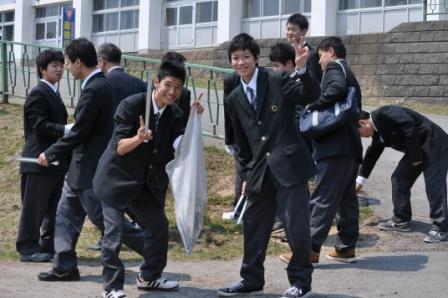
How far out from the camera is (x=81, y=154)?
594cm

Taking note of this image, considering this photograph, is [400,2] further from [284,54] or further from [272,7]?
[284,54]

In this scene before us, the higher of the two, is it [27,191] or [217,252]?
[27,191]

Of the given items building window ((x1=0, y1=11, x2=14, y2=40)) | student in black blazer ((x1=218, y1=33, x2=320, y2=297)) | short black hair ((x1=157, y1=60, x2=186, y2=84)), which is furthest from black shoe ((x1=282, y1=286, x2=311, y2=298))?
building window ((x1=0, y1=11, x2=14, y2=40))

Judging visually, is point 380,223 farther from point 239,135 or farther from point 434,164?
point 239,135

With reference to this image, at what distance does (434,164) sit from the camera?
741cm

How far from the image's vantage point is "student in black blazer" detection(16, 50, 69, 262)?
6742mm

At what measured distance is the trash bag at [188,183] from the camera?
5434 mm

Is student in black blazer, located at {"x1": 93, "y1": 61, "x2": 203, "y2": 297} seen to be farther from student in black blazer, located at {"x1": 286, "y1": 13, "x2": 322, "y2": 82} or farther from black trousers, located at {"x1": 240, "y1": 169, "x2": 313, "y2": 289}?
student in black blazer, located at {"x1": 286, "y1": 13, "x2": 322, "y2": 82}

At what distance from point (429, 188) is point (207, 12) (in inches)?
911

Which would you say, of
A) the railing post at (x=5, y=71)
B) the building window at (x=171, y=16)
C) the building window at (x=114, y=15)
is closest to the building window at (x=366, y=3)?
the building window at (x=171, y=16)

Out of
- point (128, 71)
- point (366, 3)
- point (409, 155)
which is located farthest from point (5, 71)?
point (366, 3)

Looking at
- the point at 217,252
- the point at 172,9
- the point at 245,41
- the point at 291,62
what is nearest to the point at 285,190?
the point at 245,41

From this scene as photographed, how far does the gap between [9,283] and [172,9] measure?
86.1 ft

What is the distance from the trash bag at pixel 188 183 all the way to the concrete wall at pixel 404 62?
1455 cm
